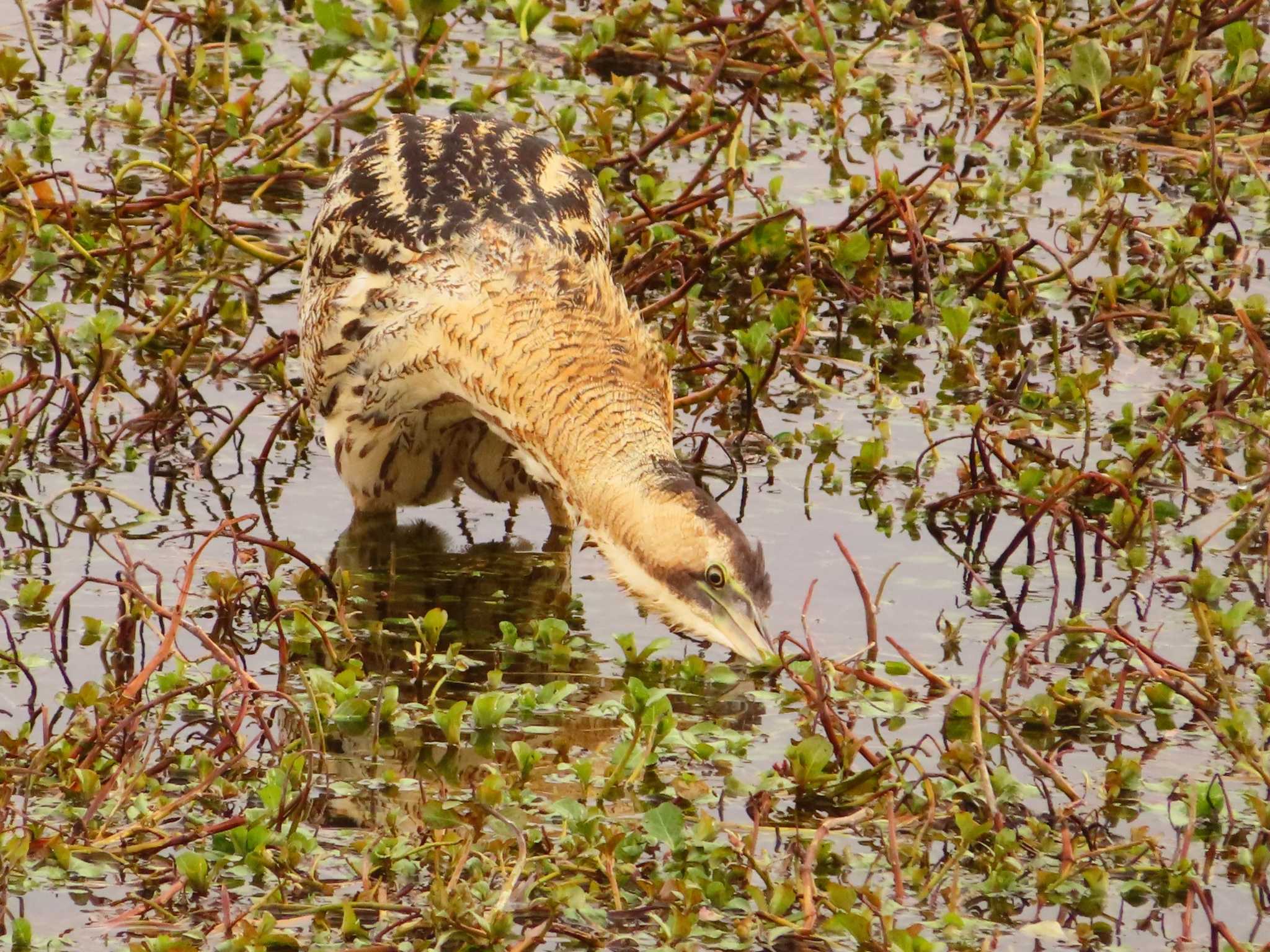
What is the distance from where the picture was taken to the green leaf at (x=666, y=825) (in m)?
4.99

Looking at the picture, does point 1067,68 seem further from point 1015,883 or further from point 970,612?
point 1015,883

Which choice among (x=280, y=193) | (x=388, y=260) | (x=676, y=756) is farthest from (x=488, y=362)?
(x=280, y=193)

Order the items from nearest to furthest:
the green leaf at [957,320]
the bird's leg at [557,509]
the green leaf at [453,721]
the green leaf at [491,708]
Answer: the green leaf at [453,721]
the green leaf at [491,708]
the bird's leg at [557,509]
the green leaf at [957,320]

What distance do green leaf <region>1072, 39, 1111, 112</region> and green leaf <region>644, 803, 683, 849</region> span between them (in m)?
6.10

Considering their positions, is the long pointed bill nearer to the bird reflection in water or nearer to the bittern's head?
the bittern's head

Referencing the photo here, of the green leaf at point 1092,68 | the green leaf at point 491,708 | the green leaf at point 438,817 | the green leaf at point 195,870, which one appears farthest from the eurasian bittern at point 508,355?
the green leaf at point 1092,68

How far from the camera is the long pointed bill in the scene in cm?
564

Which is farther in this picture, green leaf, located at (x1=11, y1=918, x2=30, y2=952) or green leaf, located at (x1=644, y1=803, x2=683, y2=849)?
green leaf, located at (x1=644, y1=803, x2=683, y2=849)

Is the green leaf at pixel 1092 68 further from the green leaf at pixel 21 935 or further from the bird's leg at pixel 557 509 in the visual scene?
the green leaf at pixel 21 935

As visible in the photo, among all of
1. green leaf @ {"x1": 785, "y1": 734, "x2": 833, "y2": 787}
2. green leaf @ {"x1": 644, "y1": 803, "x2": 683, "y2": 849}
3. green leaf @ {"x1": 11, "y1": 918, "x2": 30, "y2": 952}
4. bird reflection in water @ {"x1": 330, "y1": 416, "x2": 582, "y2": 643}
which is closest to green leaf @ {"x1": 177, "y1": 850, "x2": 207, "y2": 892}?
green leaf @ {"x1": 11, "y1": 918, "x2": 30, "y2": 952}

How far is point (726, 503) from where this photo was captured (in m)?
7.38

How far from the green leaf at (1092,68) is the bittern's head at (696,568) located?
16.8ft

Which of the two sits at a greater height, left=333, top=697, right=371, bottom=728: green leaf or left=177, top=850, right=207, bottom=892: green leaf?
left=333, top=697, right=371, bottom=728: green leaf

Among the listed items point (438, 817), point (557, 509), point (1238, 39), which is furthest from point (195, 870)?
point (1238, 39)
